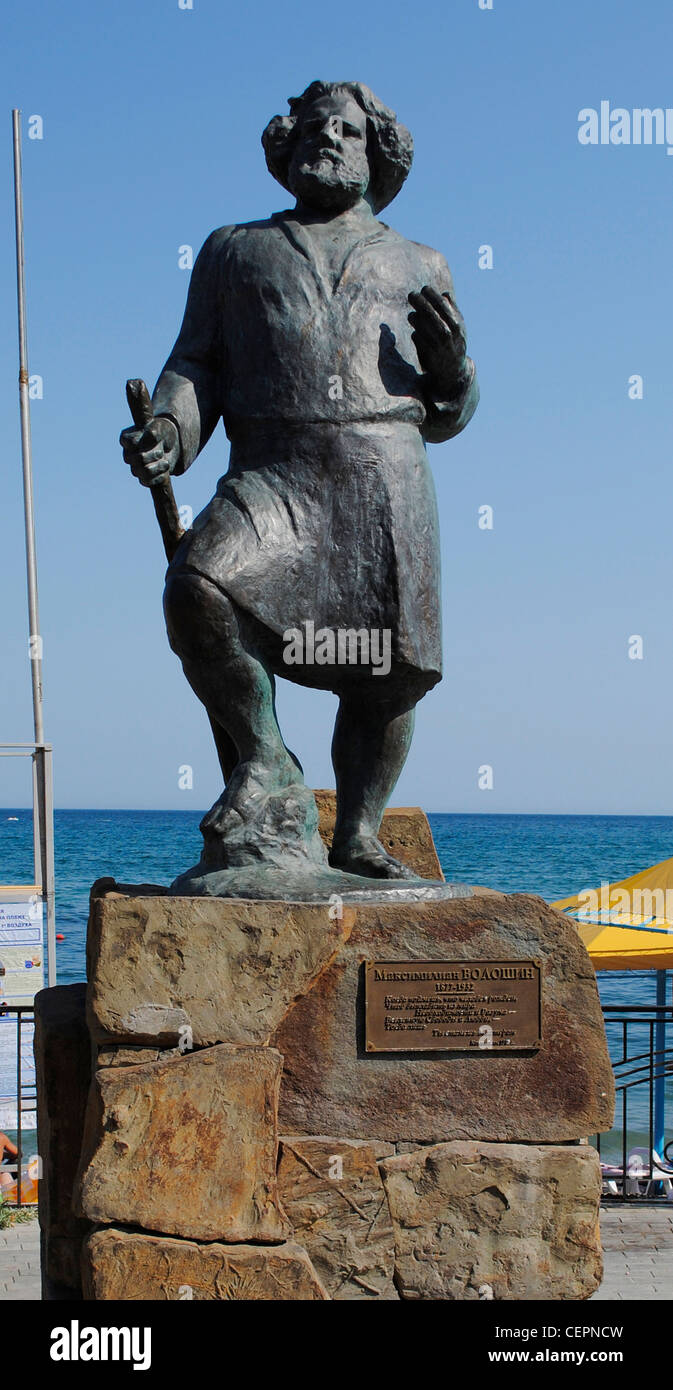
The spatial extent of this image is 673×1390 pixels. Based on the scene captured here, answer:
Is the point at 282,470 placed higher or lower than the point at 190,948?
higher

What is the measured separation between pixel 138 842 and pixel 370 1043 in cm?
5303

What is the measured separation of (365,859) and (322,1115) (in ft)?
2.49

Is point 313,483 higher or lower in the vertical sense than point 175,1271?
higher

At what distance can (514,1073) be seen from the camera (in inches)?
151

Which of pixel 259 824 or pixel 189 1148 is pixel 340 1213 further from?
pixel 259 824

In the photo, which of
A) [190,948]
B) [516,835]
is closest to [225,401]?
[190,948]

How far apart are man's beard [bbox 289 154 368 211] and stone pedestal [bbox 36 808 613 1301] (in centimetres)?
205

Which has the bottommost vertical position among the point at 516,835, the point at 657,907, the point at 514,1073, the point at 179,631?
the point at 516,835

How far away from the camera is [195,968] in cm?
365

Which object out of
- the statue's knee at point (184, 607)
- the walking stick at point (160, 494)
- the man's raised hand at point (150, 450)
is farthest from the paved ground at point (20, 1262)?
the man's raised hand at point (150, 450)

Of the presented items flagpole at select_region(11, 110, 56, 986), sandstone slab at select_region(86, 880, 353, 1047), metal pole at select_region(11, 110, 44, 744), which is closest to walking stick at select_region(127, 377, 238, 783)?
sandstone slab at select_region(86, 880, 353, 1047)

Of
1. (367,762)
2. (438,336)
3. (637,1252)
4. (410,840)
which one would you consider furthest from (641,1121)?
(438,336)

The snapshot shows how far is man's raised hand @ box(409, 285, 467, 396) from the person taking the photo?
415 centimetres
